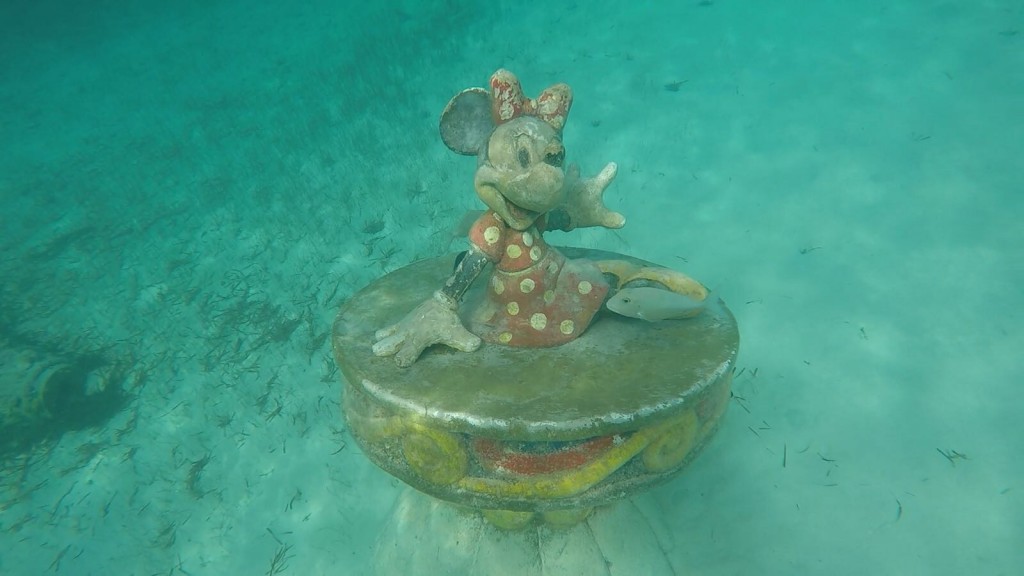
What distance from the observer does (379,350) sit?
281 centimetres

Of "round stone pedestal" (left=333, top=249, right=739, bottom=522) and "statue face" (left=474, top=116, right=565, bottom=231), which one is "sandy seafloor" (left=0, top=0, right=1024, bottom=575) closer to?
"round stone pedestal" (left=333, top=249, right=739, bottom=522)

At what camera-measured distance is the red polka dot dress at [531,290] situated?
2.89 m

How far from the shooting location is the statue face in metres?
2.67

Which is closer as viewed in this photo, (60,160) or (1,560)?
(1,560)

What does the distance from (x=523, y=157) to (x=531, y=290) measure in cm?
69

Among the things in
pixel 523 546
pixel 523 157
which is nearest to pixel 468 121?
pixel 523 157

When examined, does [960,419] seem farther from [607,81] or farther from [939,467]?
[607,81]

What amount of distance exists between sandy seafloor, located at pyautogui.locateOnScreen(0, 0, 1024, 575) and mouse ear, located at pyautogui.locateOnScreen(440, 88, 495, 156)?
254cm

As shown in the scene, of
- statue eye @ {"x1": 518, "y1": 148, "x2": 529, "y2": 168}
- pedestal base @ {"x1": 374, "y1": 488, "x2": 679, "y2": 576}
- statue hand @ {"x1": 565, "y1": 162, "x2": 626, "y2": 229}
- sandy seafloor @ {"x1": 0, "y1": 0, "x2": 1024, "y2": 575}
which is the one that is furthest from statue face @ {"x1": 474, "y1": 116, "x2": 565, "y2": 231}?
sandy seafloor @ {"x1": 0, "y1": 0, "x2": 1024, "y2": 575}

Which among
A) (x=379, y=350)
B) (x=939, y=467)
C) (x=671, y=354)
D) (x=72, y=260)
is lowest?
(x=939, y=467)

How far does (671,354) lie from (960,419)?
10.8ft

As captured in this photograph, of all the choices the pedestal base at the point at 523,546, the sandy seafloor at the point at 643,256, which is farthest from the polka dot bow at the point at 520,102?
the sandy seafloor at the point at 643,256

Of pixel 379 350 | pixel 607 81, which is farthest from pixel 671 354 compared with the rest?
pixel 607 81

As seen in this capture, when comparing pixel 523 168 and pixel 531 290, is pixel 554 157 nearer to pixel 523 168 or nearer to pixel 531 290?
pixel 523 168
